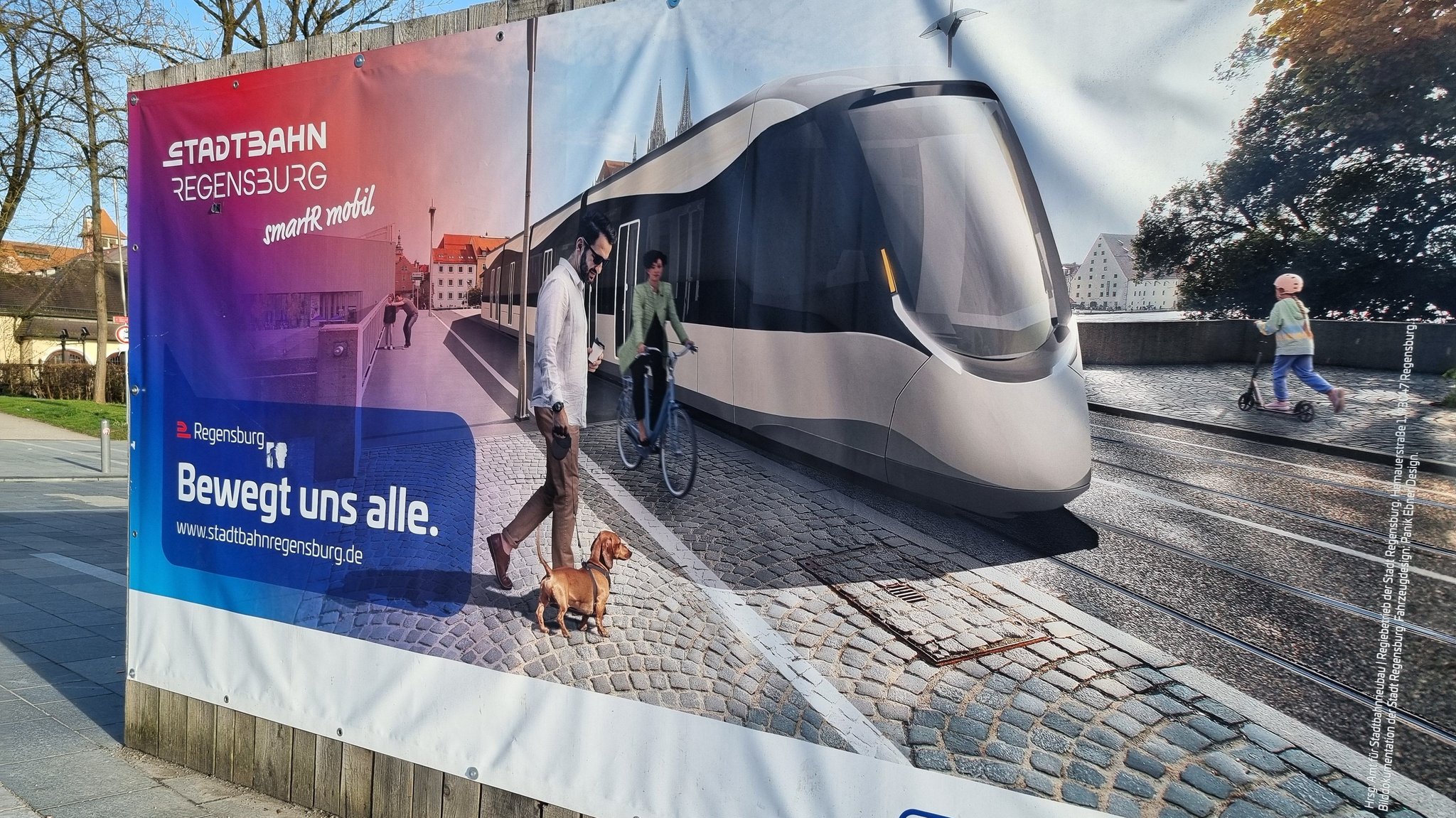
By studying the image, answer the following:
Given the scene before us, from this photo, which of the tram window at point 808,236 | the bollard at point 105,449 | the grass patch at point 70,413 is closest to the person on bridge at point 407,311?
the tram window at point 808,236

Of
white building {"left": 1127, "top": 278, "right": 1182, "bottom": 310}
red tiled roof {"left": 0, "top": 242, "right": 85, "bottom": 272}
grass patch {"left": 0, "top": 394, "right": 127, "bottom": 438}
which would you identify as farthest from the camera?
red tiled roof {"left": 0, "top": 242, "right": 85, "bottom": 272}

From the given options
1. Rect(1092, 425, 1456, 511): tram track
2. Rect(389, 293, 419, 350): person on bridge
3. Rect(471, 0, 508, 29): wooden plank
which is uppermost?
Rect(471, 0, 508, 29): wooden plank

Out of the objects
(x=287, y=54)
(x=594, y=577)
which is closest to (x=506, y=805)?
(x=594, y=577)

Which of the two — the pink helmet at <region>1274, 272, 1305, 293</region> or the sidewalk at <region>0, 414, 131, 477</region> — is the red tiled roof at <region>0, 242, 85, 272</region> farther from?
the pink helmet at <region>1274, 272, 1305, 293</region>

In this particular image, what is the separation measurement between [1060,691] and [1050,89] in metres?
1.37

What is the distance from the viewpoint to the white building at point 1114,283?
1.99 m

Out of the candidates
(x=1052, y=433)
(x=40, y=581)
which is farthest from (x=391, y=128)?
(x=40, y=581)

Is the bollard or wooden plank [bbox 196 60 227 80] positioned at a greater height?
wooden plank [bbox 196 60 227 80]

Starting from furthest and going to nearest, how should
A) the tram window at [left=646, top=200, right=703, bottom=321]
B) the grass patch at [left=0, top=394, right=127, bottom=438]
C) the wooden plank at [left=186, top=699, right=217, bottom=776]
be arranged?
1. the grass patch at [left=0, top=394, right=127, bottom=438]
2. the wooden plank at [left=186, top=699, right=217, bottom=776]
3. the tram window at [left=646, top=200, right=703, bottom=321]

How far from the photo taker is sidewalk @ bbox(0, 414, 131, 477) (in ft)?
52.4

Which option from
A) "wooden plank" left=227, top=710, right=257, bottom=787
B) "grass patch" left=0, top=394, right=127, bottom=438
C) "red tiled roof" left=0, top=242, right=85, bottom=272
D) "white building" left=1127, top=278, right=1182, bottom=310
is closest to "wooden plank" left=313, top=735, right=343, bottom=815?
"wooden plank" left=227, top=710, right=257, bottom=787

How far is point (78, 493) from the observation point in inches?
545

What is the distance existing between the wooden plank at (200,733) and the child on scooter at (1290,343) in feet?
Result: 13.6

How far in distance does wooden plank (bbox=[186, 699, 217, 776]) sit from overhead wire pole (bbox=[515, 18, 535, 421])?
2.23 m
